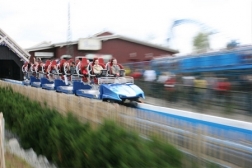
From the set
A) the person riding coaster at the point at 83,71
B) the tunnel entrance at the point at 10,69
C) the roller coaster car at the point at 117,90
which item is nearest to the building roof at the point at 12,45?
the tunnel entrance at the point at 10,69

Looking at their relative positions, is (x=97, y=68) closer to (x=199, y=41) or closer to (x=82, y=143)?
(x=82, y=143)

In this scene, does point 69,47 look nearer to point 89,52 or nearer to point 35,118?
point 89,52

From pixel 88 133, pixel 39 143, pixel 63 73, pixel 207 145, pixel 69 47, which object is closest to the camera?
pixel 207 145

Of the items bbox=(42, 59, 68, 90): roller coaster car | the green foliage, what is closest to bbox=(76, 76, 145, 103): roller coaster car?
the green foliage

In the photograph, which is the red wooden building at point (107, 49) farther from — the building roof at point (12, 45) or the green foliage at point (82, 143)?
the green foliage at point (82, 143)

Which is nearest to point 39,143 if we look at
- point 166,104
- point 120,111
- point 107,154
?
point 120,111

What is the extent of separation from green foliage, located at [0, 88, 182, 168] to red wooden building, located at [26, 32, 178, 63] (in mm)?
18762

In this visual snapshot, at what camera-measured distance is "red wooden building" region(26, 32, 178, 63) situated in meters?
26.8

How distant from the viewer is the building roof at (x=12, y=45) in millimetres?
19922

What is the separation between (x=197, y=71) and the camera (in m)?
15.0

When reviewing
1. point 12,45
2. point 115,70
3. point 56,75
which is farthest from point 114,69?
point 12,45

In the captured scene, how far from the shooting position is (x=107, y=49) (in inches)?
1118

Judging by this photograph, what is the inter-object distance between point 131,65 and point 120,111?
1518 cm

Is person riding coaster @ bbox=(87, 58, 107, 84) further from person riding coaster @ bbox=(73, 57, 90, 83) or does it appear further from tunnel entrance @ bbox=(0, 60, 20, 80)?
tunnel entrance @ bbox=(0, 60, 20, 80)
